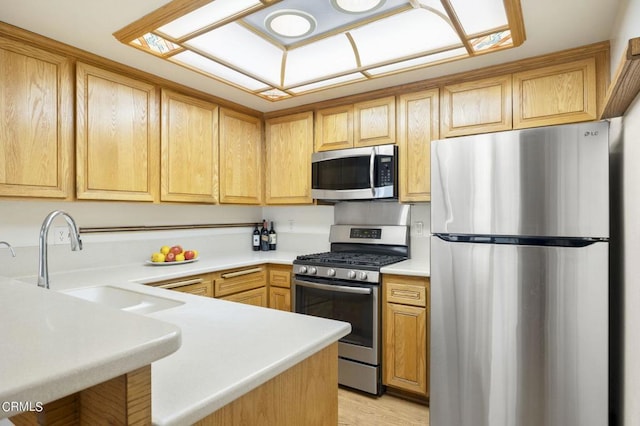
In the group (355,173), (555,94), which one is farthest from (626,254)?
(355,173)

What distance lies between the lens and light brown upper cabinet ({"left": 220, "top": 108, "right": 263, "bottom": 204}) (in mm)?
3084

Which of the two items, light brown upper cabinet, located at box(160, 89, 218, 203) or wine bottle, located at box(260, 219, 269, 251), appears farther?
wine bottle, located at box(260, 219, 269, 251)

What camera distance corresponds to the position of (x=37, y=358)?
0.43 metres

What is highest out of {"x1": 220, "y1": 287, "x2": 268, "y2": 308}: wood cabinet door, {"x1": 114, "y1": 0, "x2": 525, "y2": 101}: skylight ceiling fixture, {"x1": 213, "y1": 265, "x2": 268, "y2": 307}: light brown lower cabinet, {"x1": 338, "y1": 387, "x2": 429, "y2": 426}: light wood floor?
{"x1": 114, "y1": 0, "x2": 525, "y2": 101}: skylight ceiling fixture

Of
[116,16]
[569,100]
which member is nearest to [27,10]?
[116,16]

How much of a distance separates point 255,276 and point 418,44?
202 cm

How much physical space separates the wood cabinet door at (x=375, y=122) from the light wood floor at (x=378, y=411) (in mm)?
1838

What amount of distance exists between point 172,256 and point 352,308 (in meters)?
1.40

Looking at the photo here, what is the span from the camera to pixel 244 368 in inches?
31.0

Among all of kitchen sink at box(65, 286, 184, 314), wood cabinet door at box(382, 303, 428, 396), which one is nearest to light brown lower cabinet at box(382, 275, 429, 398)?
wood cabinet door at box(382, 303, 428, 396)

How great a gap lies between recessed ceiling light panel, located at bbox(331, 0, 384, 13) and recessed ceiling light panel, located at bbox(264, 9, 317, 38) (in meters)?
0.18

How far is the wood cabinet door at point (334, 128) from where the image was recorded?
9.79ft

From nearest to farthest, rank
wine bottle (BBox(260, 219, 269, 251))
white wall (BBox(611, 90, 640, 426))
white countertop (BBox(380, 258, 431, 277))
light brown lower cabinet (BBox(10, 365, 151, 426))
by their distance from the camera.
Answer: light brown lower cabinet (BBox(10, 365, 151, 426)) < white wall (BBox(611, 90, 640, 426)) < white countertop (BBox(380, 258, 431, 277)) < wine bottle (BBox(260, 219, 269, 251))

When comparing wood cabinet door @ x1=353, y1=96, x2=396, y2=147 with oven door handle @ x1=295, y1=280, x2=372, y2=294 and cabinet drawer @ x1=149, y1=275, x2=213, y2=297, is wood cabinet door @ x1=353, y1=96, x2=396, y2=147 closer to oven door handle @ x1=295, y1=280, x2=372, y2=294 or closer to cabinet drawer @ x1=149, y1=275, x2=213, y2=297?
A: oven door handle @ x1=295, y1=280, x2=372, y2=294
